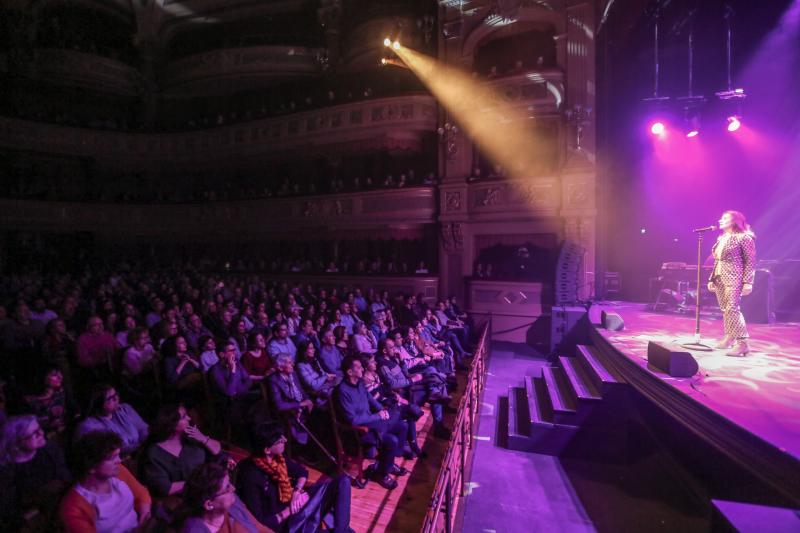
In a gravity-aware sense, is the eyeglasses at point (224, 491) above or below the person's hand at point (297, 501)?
above

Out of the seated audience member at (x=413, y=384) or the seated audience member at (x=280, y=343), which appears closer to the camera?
the seated audience member at (x=413, y=384)

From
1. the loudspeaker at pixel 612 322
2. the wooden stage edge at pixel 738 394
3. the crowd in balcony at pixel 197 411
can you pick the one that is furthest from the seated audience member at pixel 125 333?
the loudspeaker at pixel 612 322

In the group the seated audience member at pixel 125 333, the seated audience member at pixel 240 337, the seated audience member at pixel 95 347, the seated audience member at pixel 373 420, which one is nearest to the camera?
the seated audience member at pixel 373 420

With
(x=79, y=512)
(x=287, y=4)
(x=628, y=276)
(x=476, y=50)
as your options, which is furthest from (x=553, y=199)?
(x=287, y=4)

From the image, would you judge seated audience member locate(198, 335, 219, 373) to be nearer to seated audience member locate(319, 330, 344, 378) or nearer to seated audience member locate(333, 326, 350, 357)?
seated audience member locate(319, 330, 344, 378)

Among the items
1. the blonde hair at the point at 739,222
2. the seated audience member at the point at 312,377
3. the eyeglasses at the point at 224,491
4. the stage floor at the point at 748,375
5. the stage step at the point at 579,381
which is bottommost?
the stage step at the point at 579,381

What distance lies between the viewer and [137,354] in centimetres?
436

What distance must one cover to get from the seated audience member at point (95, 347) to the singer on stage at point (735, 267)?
281 inches

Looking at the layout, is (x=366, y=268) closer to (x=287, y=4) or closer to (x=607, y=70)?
(x=607, y=70)

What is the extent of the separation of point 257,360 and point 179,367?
84cm

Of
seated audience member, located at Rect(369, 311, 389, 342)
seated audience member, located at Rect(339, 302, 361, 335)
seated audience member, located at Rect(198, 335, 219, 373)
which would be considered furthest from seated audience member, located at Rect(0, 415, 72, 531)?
seated audience member, located at Rect(339, 302, 361, 335)

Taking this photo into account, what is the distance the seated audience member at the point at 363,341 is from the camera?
5820 millimetres

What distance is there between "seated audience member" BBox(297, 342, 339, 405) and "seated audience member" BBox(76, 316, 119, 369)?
2.09m

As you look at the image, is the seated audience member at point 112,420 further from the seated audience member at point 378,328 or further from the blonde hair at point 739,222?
the blonde hair at point 739,222
